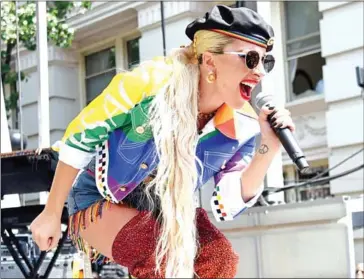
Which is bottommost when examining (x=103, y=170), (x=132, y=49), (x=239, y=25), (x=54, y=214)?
(x=54, y=214)

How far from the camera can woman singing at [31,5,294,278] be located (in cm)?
204

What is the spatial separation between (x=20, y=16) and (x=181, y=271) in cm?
562

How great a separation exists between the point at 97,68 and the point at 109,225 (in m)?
6.92

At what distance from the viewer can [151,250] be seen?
216cm

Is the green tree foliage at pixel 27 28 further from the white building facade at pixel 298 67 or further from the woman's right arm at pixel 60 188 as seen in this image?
the woman's right arm at pixel 60 188

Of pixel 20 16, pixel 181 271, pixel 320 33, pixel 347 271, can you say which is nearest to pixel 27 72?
pixel 20 16

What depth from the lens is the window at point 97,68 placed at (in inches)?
318

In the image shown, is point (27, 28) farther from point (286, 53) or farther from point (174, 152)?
point (174, 152)

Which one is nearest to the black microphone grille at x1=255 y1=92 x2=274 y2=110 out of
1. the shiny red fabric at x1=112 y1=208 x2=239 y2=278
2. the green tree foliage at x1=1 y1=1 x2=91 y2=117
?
the shiny red fabric at x1=112 y1=208 x2=239 y2=278

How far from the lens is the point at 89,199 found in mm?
2371

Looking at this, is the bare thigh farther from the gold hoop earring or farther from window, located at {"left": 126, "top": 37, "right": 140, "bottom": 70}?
window, located at {"left": 126, "top": 37, "right": 140, "bottom": 70}

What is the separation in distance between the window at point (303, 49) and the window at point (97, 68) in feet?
7.76

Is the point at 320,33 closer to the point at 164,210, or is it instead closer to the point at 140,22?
the point at 140,22

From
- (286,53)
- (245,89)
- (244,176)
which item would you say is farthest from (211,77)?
(286,53)
